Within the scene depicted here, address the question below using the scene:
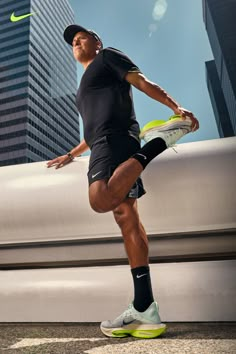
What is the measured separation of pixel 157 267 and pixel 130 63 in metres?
0.74

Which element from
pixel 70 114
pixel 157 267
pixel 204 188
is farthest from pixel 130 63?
pixel 70 114

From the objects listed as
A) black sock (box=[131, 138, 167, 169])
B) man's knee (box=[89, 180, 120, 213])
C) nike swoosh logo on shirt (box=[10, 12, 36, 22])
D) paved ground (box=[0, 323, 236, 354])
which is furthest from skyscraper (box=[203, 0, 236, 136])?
paved ground (box=[0, 323, 236, 354])

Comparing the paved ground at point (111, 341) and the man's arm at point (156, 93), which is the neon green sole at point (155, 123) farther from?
the paved ground at point (111, 341)

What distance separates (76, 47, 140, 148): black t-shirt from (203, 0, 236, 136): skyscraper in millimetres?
53997

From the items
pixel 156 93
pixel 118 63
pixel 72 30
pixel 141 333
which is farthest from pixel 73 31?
pixel 141 333

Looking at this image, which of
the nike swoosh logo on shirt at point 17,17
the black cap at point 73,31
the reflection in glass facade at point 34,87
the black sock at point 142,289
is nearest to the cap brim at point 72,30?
the black cap at point 73,31

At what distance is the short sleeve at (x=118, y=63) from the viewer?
1.12 m

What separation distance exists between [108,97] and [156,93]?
7.6 inches

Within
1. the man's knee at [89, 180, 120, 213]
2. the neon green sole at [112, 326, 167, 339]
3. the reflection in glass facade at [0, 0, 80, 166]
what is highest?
the reflection in glass facade at [0, 0, 80, 166]

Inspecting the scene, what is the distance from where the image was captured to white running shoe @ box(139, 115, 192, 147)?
1066 mm

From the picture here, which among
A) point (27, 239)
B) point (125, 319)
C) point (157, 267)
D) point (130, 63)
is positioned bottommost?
point (125, 319)

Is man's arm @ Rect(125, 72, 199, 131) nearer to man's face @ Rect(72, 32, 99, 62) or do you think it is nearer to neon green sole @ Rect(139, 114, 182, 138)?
neon green sole @ Rect(139, 114, 182, 138)

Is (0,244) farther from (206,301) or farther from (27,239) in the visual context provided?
(206,301)

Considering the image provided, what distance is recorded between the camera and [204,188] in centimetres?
103
